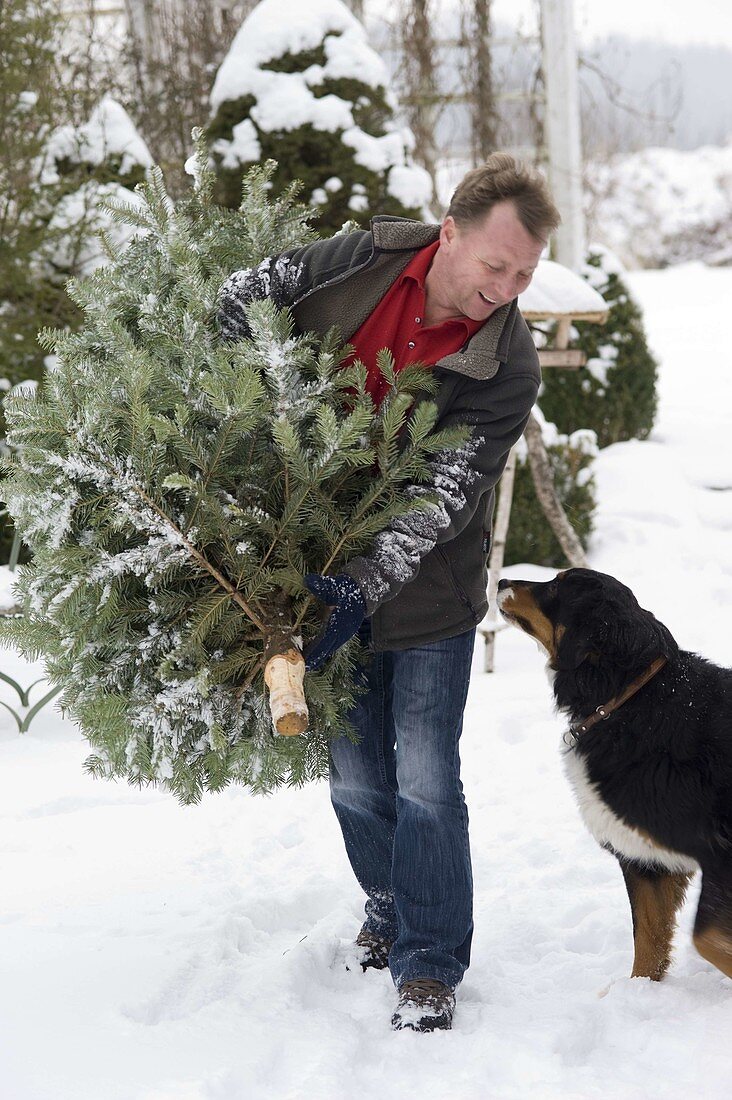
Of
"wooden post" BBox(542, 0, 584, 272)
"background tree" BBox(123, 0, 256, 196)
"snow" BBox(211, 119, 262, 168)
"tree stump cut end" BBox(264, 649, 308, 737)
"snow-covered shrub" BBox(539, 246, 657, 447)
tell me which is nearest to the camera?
"tree stump cut end" BBox(264, 649, 308, 737)

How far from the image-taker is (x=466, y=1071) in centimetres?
237

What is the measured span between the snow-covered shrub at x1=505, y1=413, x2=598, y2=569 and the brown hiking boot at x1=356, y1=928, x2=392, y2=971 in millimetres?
4517

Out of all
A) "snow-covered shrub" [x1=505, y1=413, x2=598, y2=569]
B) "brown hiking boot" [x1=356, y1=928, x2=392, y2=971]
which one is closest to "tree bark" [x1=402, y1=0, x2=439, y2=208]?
"snow-covered shrub" [x1=505, y1=413, x2=598, y2=569]

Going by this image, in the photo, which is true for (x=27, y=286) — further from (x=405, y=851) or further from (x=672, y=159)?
(x=672, y=159)

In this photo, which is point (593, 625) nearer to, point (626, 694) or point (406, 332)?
point (626, 694)

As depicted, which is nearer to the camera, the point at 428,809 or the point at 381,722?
the point at 428,809

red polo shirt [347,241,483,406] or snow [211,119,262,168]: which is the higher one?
snow [211,119,262,168]

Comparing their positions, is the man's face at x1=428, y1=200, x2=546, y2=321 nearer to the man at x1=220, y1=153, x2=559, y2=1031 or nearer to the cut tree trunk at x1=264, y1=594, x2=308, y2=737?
the man at x1=220, y1=153, x2=559, y2=1031

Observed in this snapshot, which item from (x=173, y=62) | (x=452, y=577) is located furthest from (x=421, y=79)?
(x=452, y=577)

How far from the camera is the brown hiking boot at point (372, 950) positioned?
293 cm

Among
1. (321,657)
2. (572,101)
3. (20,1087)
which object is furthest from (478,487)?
(572,101)

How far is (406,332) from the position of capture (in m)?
2.53

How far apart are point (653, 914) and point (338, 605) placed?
126 centimetres

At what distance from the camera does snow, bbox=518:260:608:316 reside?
5301 mm
